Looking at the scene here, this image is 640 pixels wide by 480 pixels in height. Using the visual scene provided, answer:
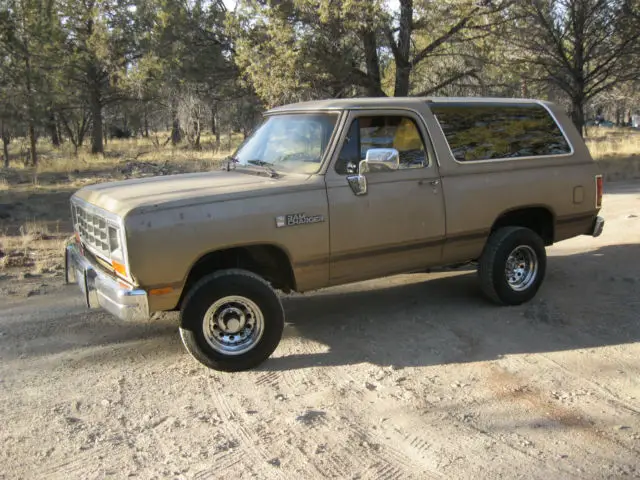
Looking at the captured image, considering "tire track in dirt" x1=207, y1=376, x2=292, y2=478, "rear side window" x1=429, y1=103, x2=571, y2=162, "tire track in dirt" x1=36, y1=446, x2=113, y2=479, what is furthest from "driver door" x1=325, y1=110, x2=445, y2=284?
"tire track in dirt" x1=36, y1=446, x2=113, y2=479

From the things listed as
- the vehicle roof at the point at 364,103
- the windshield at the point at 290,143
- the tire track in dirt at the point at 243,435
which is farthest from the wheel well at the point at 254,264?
the vehicle roof at the point at 364,103

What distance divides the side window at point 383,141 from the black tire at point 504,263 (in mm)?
1121

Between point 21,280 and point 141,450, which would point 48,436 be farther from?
point 21,280

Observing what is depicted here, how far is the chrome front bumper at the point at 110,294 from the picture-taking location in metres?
3.93

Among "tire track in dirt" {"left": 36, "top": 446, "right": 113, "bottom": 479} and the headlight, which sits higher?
the headlight

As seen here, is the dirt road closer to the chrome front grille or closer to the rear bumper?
the rear bumper

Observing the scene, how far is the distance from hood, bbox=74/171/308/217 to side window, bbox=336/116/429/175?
1.39ft

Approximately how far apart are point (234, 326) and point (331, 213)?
3.78 feet

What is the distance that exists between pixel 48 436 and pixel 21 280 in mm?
4077

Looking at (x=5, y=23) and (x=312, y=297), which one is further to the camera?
(x=5, y=23)

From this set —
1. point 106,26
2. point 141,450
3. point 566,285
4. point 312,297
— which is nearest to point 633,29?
point 566,285

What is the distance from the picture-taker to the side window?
474 cm

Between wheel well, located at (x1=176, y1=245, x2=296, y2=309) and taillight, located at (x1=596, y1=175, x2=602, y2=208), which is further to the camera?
taillight, located at (x1=596, y1=175, x2=602, y2=208)

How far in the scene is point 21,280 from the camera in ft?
23.0
